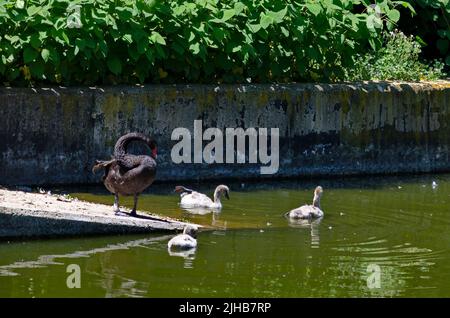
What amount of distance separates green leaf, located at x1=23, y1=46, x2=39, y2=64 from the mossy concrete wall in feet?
1.40

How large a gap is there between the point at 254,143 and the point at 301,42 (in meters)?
1.40

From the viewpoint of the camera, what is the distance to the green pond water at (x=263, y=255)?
10.1 m

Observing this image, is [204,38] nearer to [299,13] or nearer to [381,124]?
[299,13]

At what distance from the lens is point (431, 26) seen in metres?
18.4

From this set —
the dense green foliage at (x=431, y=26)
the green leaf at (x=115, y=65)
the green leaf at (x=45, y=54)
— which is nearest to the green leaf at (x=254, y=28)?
the green leaf at (x=115, y=65)

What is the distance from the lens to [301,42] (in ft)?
52.2

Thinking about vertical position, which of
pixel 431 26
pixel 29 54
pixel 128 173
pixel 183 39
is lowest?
pixel 128 173

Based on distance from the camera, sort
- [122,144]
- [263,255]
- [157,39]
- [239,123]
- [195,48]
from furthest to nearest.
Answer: [239,123] → [195,48] → [157,39] → [122,144] → [263,255]

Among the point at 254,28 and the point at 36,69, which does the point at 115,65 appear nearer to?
the point at 36,69

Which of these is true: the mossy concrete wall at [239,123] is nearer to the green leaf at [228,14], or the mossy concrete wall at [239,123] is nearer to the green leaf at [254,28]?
the green leaf at [254,28]

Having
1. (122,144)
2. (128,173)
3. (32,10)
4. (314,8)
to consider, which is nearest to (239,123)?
(314,8)

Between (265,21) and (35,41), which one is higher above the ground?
(265,21)

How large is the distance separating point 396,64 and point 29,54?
517 cm
